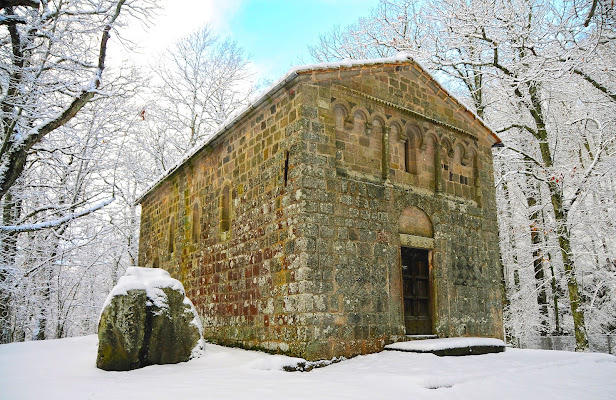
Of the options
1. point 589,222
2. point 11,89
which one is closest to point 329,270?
point 11,89

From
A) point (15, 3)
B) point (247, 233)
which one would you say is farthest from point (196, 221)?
point (15, 3)

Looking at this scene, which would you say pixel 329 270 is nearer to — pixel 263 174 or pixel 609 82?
pixel 263 174

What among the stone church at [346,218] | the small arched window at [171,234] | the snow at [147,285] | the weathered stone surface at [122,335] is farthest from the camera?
the small arched window at [171,234]

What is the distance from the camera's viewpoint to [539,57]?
9234mm

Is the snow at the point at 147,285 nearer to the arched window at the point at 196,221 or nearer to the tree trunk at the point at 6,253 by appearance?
the arched window at the point at 196,221

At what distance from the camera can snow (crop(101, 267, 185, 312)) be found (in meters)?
6.83

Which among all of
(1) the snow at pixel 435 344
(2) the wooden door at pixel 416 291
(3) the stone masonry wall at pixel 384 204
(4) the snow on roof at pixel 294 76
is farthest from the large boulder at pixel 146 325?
(2) the wooden door at pixel 416 291

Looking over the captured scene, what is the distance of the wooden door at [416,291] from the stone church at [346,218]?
3 cm

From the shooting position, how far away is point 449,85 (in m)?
18.4

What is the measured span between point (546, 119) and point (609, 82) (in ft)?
16.6

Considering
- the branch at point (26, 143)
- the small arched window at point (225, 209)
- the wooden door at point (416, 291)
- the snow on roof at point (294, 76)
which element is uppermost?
the snow on roof at point (294, 76)

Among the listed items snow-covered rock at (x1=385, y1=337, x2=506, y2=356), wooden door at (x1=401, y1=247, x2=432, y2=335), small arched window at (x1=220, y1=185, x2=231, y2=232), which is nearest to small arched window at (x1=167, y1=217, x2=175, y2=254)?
small arched window at (x1=220, y1=185, x2=231, y2=232)

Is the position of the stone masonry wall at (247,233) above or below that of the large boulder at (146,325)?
above

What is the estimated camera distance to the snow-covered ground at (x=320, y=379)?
5172mm
